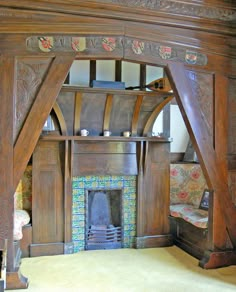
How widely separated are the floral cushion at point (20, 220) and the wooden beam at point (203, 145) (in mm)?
2250

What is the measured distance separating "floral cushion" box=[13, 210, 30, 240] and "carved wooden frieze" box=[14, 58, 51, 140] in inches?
46.3

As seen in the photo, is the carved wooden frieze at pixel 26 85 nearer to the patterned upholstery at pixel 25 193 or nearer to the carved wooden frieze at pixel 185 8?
the carved wooden frieze at pixel 185 8

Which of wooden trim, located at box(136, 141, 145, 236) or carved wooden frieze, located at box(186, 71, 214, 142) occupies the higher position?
carved wooden frieze, located at box(186, 71, 214, 142)

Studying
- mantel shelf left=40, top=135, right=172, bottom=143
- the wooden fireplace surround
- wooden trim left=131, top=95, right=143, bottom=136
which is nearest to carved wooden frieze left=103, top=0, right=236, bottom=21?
the wooden fireplace surround

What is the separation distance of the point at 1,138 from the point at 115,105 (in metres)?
1.76

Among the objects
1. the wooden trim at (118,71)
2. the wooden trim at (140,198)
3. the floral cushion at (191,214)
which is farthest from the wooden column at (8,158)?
the floral cushion at (191,214)

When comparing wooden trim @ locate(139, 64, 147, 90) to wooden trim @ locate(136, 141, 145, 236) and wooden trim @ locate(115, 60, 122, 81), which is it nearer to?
wooden trim @ locate(115, 60, 122, 81)

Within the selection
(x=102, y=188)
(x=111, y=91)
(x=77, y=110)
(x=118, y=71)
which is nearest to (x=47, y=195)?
(x=102, y=188)

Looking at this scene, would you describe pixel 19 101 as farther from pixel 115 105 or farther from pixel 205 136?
pixel 205 136

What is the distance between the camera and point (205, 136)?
365 cm

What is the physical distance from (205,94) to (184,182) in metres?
1.69

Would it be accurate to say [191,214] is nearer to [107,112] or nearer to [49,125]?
[107,112]

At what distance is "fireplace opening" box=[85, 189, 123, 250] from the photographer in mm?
4410

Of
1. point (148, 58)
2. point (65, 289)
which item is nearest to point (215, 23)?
point (148, 58)
